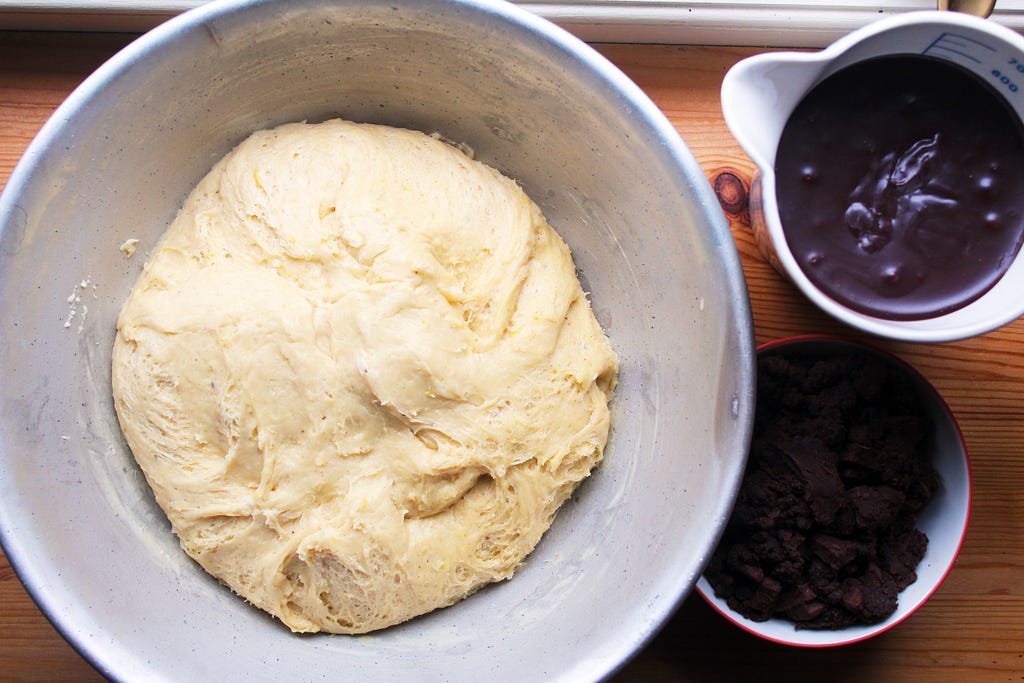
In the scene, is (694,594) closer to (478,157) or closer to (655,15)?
(478,157)

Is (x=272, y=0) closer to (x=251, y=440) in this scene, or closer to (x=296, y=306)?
(x=296, y=306)

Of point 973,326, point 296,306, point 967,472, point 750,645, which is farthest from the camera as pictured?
point 750,645

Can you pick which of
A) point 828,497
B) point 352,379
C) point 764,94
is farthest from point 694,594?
point 764,94

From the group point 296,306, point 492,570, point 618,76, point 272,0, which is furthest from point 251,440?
point 618,76

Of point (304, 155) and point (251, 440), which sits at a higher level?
point (304, 155)

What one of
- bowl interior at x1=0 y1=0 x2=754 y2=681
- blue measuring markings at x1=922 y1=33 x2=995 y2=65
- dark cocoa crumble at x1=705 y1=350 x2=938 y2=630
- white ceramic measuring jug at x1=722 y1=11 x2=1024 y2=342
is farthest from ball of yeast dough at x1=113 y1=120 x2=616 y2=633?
blue measuring markings at x1=922 y1=33 x2=995 y2=65

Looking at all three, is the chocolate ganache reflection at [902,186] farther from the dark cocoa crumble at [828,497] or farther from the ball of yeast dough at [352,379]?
the ball of yeast dough at [352,379]
